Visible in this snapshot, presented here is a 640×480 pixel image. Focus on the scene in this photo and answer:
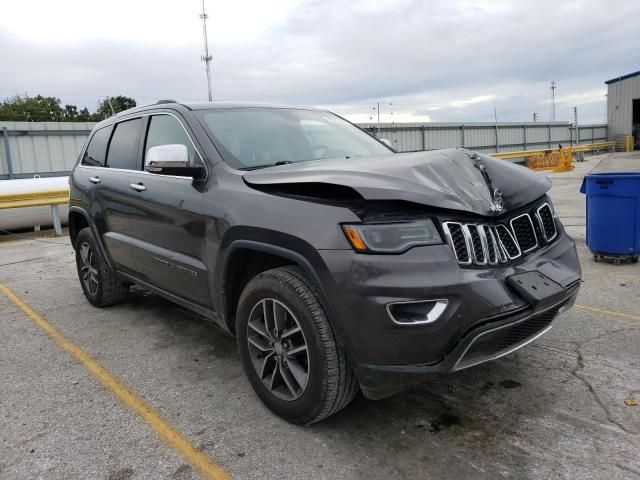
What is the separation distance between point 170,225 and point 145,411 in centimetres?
124

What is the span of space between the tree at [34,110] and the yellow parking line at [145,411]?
63.6 meters

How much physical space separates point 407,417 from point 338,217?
127 cm

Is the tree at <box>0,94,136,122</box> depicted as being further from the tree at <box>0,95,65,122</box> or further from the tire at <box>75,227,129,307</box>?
the tire at <box>75,227,129,307</box>

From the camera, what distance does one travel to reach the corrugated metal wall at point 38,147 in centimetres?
1645

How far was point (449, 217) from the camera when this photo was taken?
246cm

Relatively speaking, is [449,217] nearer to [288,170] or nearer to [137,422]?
[288,170]

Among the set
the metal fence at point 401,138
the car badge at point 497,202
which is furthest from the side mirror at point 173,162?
the metal fence at point 401,138

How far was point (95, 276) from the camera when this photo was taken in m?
5.21

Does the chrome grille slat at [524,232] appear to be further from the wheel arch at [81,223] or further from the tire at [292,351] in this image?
the wheel arch at [81,223]

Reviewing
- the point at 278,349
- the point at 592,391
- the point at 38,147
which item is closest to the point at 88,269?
the point at 278,349

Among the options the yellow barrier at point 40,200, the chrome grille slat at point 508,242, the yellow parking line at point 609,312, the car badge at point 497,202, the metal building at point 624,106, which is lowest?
the yellow parking line at point 609,312

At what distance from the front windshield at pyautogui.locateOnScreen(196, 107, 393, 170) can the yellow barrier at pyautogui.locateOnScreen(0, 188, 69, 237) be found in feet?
28.5

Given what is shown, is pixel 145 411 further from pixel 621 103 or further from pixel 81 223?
pixel 621 103

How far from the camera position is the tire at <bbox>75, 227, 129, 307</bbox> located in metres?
5.06
